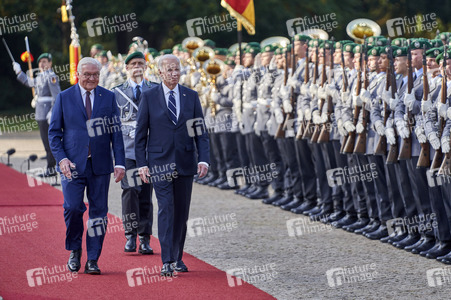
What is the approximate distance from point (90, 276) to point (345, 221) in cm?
399

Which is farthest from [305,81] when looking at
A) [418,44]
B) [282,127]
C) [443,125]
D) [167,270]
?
[167,270]

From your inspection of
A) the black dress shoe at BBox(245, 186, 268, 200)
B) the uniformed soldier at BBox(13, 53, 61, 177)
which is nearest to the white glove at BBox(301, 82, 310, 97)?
the black dress shoe at BBox(245, 186, 268, 200)

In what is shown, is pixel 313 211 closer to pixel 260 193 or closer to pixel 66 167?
pixel 260 193

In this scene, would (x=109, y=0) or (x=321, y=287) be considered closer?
(x=321, y=287)

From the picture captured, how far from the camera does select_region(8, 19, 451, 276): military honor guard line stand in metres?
9.36

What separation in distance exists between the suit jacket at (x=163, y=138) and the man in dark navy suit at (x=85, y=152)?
0.25 meters

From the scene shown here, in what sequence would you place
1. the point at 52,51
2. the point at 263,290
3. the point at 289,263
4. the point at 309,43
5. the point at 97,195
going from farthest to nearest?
the point at 52,51
the point at 309,43
the point at 289,263
the point at 97,195
the point at 263,290

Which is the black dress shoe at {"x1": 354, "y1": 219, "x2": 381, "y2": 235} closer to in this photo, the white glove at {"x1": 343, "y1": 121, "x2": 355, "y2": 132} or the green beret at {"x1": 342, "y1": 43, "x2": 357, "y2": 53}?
the white glove at {"x1": 343, "y1": 121, "x2": 355, "y2": 132}

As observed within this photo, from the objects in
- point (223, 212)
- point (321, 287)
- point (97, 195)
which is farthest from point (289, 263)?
point (223, 212)

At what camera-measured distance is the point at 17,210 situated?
1388 cm

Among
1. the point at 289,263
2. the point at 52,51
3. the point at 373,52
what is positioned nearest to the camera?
the point at 289,263

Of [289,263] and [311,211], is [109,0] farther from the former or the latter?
[289,263]

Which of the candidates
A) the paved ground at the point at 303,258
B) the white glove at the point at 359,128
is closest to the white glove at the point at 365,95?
the white glove at the point at 359,128

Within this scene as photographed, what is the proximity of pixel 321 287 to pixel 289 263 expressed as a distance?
1.22 meters
